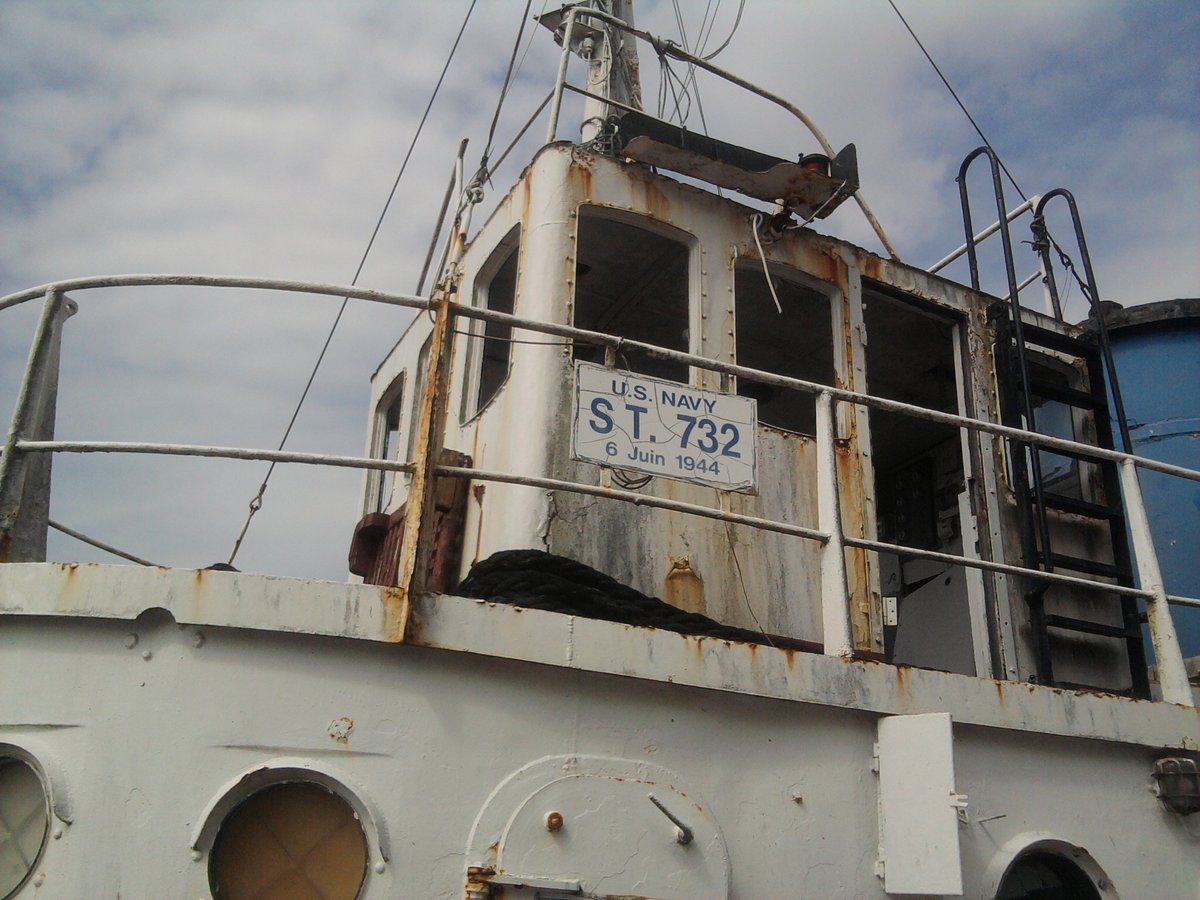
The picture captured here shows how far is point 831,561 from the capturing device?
146 inches

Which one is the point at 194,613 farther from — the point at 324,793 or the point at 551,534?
the point at 551,534

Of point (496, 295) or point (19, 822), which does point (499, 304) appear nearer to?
point (496, 295)

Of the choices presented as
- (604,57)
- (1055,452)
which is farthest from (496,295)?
(1055,452)

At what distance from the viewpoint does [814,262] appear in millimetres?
5520

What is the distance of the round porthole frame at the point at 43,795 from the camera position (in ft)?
9.41

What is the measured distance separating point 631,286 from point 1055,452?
254cm

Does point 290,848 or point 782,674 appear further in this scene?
point 782,674

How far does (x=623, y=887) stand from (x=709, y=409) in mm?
1686

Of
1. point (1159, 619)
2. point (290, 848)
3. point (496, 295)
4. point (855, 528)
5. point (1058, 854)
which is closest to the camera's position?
point (290, 848)

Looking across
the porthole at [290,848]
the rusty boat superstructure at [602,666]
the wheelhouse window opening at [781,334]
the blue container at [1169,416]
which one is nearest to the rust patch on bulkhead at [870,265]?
the rusty boat superstructure at [602,666]

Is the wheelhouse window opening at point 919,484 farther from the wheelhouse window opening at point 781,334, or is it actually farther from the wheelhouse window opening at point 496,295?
the wheelhouse window opening at point 496,295

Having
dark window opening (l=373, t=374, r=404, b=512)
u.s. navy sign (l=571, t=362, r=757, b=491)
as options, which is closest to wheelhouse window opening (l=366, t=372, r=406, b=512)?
dark window opening (l=373, t=374, r=404, b=512)

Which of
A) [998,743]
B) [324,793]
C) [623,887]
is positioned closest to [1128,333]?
[998,743]

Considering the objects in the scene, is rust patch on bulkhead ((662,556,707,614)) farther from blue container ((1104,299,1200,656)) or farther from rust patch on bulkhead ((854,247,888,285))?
blue container ((1104,299,1200,656))
